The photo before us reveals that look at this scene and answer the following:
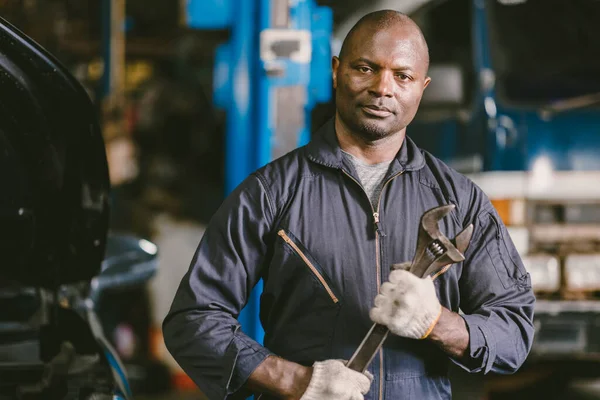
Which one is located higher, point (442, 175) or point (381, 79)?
point (381, 79)

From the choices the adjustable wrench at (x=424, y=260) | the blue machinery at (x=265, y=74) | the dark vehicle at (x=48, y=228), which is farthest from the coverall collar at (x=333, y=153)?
the blue machinery at (x=265, y=74)

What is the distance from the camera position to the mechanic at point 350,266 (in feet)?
7.09

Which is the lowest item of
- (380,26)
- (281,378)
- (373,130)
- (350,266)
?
(281,378)

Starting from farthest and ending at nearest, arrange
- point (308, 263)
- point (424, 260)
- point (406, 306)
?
Answer: point (308, 263) < point (424, 260) < point (406, 306)

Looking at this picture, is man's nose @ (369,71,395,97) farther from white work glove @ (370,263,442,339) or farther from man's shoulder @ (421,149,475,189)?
white work glove @ (370,263,442,339)

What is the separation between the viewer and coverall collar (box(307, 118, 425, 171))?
2293mm

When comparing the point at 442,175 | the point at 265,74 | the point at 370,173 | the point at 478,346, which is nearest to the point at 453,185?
the point at 442,175

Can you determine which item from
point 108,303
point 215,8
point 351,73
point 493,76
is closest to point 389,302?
point 351,73

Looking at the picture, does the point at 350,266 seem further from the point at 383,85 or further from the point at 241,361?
the point at 383,85

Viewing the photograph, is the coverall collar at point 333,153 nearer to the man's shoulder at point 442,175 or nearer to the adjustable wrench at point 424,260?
the man's shoulder at point 442,175

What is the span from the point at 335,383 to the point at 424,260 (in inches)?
13.7

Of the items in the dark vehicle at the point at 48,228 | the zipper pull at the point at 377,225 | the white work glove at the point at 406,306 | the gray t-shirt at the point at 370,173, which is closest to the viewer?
the white work glove at the point at 406,306

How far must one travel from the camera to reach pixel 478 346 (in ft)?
7.02

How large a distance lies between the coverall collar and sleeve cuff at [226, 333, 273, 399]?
0.50 m
